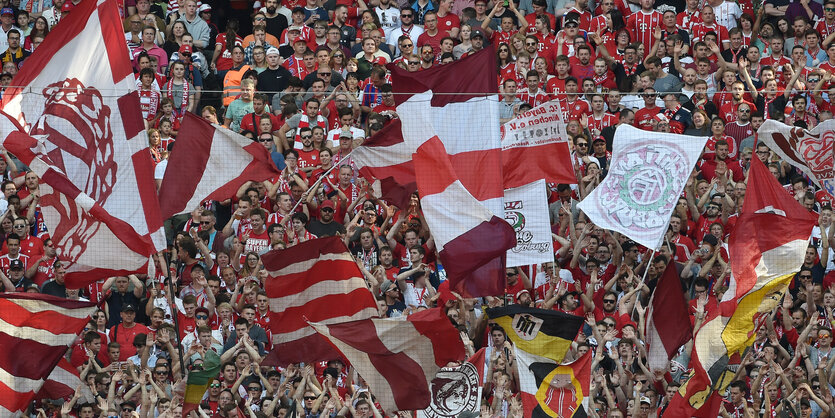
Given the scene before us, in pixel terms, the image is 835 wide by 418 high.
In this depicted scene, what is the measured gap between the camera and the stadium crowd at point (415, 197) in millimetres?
23766

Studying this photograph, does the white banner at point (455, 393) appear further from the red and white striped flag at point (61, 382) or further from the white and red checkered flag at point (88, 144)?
the red and white striped flag at point (61, 382)

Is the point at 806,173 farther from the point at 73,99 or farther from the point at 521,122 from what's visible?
the point at 73,99

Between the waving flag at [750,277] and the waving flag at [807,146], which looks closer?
the waving flag at [750,277]

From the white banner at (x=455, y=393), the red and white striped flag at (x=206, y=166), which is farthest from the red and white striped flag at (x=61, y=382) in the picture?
the white banner at (x=455, y=393)

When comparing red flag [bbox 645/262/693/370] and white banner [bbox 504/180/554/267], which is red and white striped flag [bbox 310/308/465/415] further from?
red flag [bbox 645/262/693/370]

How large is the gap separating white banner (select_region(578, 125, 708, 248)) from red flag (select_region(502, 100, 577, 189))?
1.62 feet

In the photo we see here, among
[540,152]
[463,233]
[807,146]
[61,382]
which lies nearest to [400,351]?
[463,233]

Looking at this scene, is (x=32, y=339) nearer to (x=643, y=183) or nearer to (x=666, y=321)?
(x=666, y=321)

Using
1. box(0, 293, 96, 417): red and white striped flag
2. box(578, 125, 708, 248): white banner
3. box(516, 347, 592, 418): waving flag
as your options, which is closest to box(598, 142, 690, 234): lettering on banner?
box(578, 125, 708, 248): white banner

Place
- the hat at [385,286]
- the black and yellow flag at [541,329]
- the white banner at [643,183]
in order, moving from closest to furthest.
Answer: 1. the black and yellow flag at [541,329]
2. the white banner at [643,183]
3. the hat at [385,286]

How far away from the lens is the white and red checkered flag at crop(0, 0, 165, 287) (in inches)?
858

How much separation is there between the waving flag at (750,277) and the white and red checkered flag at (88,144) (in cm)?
592

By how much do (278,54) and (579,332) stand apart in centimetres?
695

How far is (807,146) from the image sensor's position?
82.1 ft
